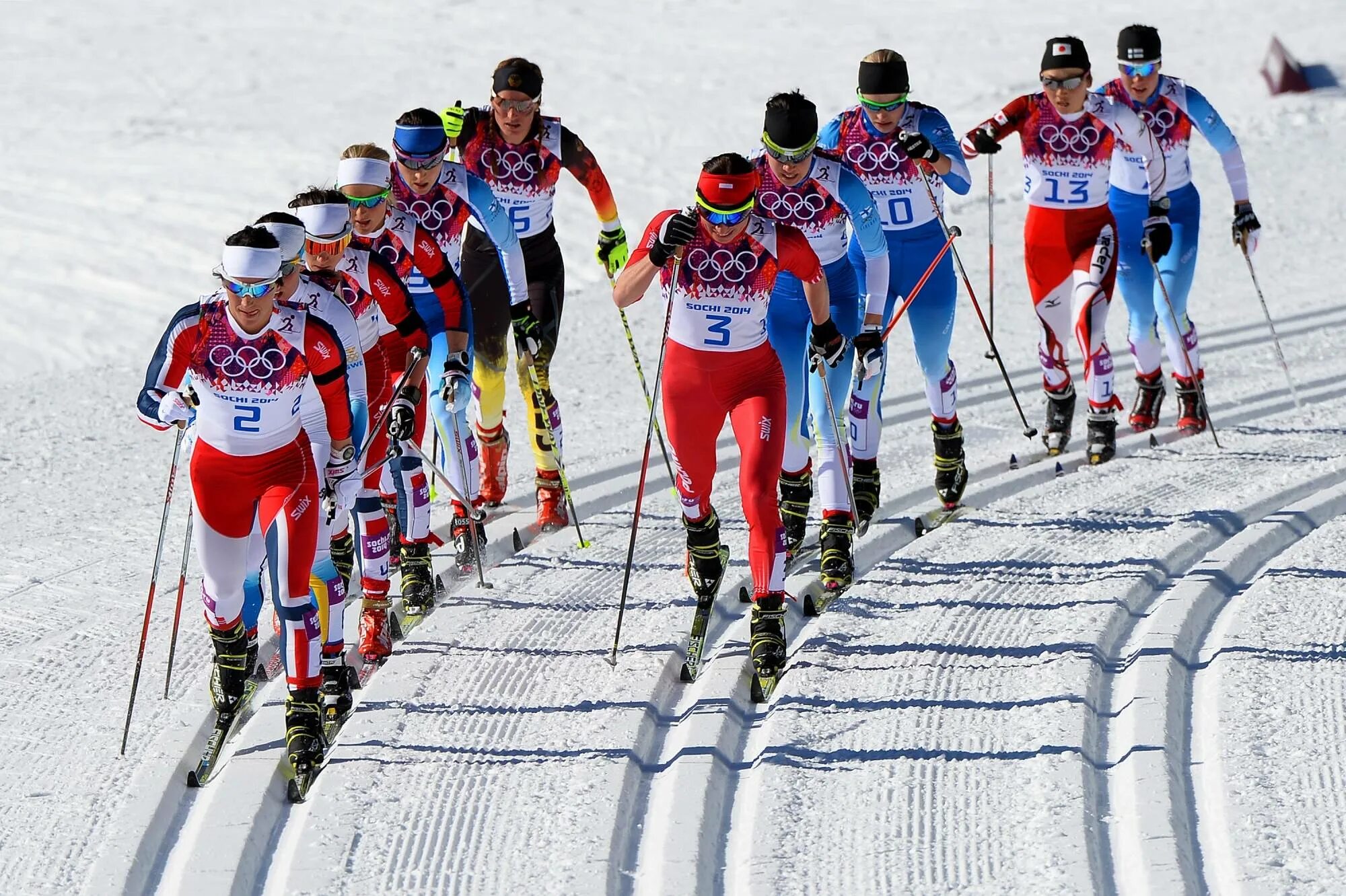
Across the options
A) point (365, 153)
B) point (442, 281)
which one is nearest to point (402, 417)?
point (442, 281)

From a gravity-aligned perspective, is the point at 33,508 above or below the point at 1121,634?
above

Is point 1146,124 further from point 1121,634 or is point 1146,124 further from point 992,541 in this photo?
point 1121,634

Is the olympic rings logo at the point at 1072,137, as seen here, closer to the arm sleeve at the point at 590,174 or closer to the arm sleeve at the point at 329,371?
the arm sleeve at the point at 590,174

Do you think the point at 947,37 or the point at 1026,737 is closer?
the point at 1026,737

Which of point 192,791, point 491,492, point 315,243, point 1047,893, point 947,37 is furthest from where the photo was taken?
point 947,37

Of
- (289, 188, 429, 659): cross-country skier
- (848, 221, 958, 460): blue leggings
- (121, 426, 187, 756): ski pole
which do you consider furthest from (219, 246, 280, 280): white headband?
(848, 221, 958, 460): blue leggings

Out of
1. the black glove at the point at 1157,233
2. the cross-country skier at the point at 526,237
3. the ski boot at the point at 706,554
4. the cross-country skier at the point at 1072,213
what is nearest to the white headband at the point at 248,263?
the ski boot at the point at 706,554

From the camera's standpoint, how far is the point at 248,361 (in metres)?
6.35

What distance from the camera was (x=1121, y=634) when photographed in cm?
759

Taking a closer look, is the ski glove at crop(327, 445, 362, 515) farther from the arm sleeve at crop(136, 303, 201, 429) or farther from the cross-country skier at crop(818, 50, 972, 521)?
the cross-country skier at crop(818, 50, 972, 521)

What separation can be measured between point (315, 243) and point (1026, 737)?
347 centimetres

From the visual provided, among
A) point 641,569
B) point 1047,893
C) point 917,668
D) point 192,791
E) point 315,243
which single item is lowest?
point 1047,893

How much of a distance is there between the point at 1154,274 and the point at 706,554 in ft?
14.4

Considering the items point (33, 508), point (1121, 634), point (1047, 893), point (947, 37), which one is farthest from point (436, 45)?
point (1047, 893)
